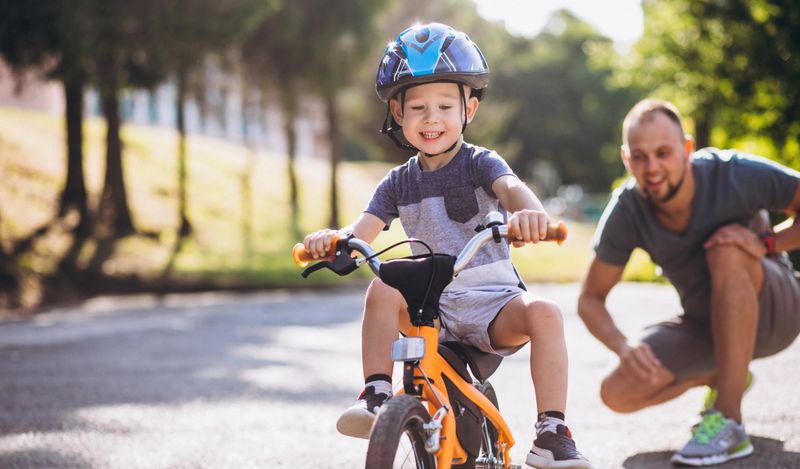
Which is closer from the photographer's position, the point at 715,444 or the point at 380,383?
the point at 380,383

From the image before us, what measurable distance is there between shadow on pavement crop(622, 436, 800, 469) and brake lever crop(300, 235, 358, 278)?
1.96 meters

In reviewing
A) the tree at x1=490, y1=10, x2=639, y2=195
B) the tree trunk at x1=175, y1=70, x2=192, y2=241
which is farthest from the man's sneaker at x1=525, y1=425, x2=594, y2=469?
the tree at x1=490, y1=10, x2=639, y2=195

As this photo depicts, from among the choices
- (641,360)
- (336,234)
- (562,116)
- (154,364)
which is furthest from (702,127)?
(562,116)

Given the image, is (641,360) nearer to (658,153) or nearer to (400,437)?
(658,153)

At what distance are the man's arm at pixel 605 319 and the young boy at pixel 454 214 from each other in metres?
1.18

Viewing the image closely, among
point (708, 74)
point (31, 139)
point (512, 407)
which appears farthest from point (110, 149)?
point (512, 407)

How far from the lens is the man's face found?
463 centimetres

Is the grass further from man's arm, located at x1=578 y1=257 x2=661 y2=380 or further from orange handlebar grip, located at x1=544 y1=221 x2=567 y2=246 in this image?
orange handlebar grip, located at x1=544 y1=221 x2=567 y2=246

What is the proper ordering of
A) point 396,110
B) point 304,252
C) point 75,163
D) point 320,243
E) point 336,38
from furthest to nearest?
point 336,38, point 75,163, point 396,110, point 304,252, point 320,243

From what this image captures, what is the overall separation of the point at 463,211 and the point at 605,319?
1.51 m

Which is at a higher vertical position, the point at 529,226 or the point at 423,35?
the point at 423,35

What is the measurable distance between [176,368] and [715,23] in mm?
14751

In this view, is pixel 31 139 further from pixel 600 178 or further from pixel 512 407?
pixel 600 178

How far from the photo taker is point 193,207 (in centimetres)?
2773
